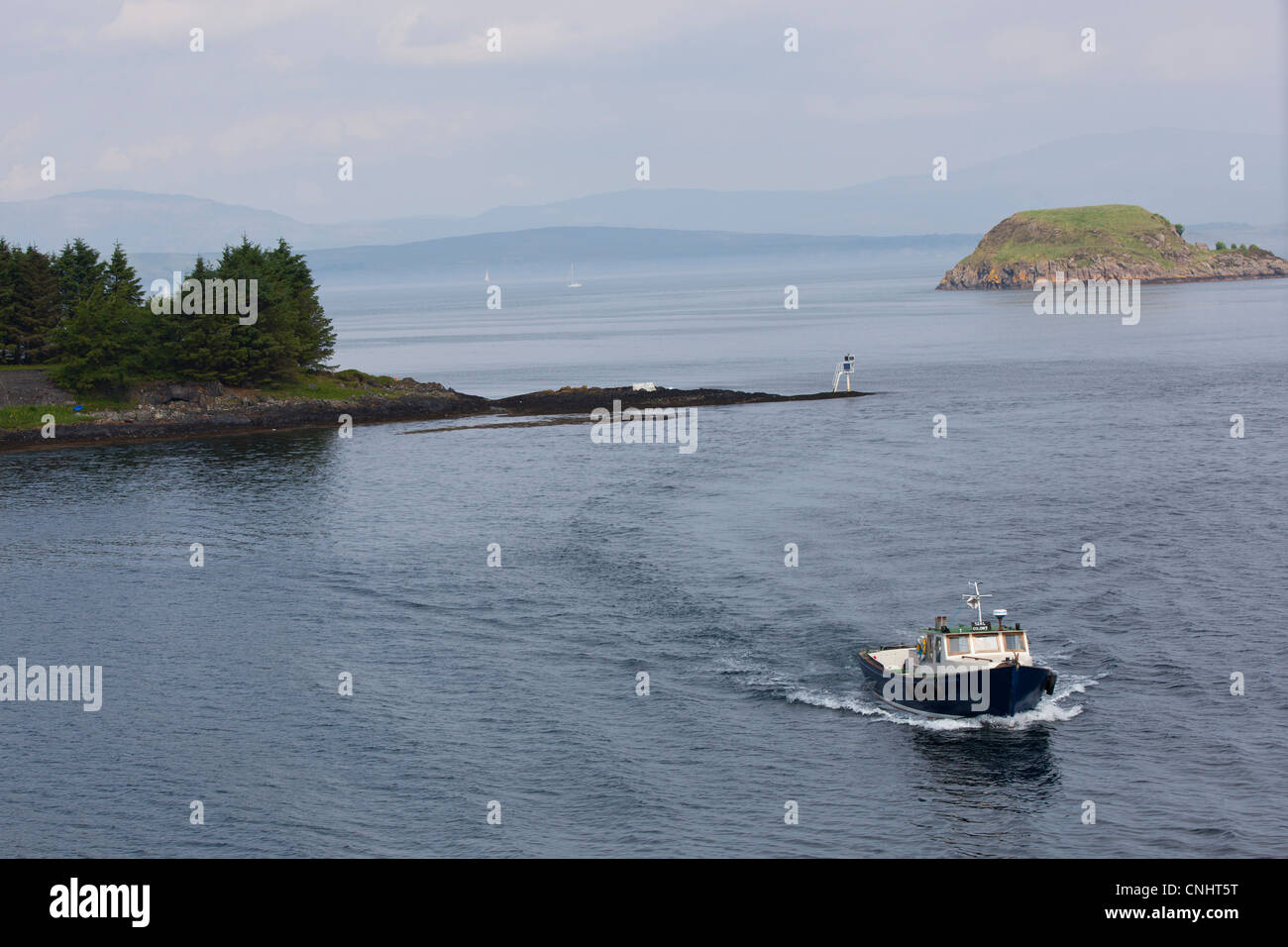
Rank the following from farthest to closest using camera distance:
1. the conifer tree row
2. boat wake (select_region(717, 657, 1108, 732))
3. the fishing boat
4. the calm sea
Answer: the conifer tree row, boat wake (select_region(717, 657, 1108, 732)), the fishing boat, the calm sea

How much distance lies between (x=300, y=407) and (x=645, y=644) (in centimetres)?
8272

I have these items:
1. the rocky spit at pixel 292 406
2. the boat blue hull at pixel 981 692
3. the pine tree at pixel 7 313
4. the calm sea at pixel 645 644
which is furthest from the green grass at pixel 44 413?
the boat blue hull at pixel 981 692

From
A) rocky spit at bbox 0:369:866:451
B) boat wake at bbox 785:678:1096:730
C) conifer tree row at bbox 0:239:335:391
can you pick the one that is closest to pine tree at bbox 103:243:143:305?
conifer tree row at bbox 0:239:335:391

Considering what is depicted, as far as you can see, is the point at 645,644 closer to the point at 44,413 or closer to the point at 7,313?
the point at 44,413

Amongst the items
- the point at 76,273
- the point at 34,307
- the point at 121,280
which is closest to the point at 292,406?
the point at 34,307

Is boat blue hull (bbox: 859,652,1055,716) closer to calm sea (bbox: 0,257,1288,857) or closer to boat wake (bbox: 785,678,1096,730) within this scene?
boat wake (bbox: 785,678,1096,730)

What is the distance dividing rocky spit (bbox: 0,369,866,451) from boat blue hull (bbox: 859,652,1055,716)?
82984mm

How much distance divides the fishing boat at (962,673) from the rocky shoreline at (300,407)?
82.1m

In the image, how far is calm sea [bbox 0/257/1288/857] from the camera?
123 ft

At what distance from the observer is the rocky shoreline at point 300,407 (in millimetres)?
116188

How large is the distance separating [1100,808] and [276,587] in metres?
43.1

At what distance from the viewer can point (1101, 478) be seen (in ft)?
271
